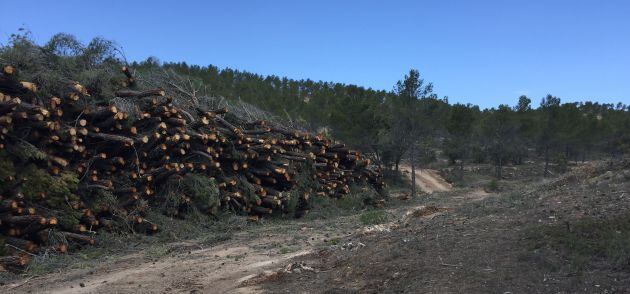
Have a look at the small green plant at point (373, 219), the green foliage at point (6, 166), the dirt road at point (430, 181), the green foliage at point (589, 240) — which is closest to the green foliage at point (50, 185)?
the green foliage at point (6, 166)

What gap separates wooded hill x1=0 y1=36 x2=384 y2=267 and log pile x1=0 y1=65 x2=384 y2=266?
23mm

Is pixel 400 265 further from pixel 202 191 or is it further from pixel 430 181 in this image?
pixel 430 181

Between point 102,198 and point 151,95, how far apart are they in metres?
2.70

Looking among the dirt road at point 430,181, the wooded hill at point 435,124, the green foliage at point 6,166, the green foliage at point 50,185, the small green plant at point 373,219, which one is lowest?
the small green plant at point 373,219

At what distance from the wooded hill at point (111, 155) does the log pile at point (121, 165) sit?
23 millimetres

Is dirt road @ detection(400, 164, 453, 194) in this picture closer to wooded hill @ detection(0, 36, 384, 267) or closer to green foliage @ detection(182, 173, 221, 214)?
wooded hill @ detection(0, 36, 384, 267)

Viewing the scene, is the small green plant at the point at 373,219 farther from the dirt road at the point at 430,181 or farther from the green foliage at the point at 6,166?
the dirt road at the point at 430,181

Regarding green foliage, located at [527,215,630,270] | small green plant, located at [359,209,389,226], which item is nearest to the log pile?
small green plant, located at [359,209,389,226]

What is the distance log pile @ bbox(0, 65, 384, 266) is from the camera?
8688 millimetres

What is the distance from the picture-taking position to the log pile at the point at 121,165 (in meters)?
8.69

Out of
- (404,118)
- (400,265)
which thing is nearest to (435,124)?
(404,118)

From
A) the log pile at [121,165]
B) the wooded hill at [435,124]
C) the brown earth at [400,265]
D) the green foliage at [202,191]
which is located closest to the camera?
the brown earth at [400,265]

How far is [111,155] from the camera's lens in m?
10.6

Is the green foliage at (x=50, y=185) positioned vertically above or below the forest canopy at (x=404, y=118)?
below
